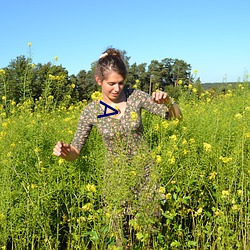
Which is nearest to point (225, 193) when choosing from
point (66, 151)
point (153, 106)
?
point (153, 106)

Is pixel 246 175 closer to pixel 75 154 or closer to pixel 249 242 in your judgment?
pixel 249 242

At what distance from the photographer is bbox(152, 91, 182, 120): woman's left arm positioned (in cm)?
239

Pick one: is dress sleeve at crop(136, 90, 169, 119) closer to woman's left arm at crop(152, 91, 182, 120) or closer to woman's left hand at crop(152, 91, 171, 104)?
woman's left arm at crop(152, 91, 182, 120)

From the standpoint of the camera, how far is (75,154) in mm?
2578

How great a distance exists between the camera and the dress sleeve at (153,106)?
8.54 ft

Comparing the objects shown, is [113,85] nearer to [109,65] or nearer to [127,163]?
[109,65]

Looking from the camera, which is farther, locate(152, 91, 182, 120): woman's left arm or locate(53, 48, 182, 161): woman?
locate(53, 48, 182, 161): woman

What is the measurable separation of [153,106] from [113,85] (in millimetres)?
316

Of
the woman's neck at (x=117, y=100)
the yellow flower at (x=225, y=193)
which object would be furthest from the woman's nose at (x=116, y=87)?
the yellow flower at (x=225, y=193)

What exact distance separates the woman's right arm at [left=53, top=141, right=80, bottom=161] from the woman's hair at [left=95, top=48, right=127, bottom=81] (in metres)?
0.50

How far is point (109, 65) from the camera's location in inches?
99.7

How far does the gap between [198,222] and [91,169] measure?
2.58ft

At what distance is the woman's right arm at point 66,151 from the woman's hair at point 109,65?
50 cm

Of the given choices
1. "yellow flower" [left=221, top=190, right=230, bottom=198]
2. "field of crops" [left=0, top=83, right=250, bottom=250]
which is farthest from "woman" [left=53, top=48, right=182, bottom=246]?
"yellow flower" [left=221, top=190, right=230, bottom=198]
